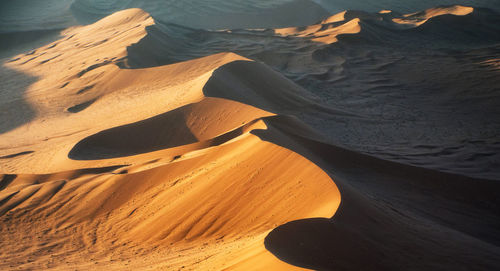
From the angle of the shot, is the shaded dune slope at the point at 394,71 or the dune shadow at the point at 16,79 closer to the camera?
the shaded dune slope at the point at 394,71

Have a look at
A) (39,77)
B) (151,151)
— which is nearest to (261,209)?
(151,151)

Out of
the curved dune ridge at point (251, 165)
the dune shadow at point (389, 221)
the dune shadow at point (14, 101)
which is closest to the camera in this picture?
the dune shadow at point (389, 221)

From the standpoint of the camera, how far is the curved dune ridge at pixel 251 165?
3439mm

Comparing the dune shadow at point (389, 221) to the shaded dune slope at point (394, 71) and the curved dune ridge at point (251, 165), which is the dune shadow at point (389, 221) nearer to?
the curved dune ridge at point (251, 165)

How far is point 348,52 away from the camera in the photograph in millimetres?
13258

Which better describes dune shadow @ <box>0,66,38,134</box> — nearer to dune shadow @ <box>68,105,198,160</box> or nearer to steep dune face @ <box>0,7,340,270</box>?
steep dune face @ <box>0,7,340,270</box>

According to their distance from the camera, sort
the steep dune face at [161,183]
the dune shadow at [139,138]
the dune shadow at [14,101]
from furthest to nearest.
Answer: the dune shadow at [14,101], the dune shadow at [139,138], the steep dune face at [161,183]

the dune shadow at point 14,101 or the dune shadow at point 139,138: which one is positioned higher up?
the dune shadow at point 139,138

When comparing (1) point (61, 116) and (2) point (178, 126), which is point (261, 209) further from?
(1) point (61, 116)

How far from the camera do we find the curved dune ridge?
3.44m

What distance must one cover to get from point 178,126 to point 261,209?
3.23m

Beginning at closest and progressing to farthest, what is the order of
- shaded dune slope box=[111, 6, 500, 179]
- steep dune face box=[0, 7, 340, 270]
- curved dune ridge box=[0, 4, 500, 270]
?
curved dune ridge box=[0, 4, 500, 270] < steep dune face box=[0, 7, 340, 270] < shaded dune slope box=[111, 6, 500, 179]

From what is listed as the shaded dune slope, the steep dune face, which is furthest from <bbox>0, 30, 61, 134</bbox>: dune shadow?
the shaded dune slope

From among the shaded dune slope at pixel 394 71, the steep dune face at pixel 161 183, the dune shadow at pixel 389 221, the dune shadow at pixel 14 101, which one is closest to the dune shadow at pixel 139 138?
the steep dune face at pixel 161 183
